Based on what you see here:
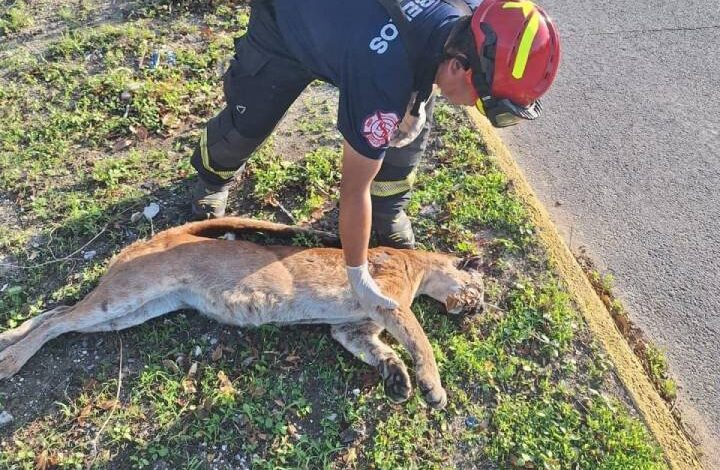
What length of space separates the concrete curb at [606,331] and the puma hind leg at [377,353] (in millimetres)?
1412

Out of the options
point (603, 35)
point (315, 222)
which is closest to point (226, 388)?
point (315, 222)

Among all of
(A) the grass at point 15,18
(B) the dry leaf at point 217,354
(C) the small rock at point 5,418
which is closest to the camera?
(C) the small rock at point 5,418

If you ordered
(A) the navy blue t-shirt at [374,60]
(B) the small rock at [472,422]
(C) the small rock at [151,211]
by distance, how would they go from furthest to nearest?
(C) the small rock at [151,211]
(B) the small rock at [472,422]
(A) the navy blue t-shirt at [374,60]

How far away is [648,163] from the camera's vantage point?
5555mm

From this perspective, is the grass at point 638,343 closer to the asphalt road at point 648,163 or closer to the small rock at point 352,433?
the asphalt road at point 648,163

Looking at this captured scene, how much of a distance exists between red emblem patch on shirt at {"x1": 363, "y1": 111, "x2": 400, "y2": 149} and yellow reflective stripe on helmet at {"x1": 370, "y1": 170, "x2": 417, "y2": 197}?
1.43m

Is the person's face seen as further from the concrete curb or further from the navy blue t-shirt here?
the concrete curb

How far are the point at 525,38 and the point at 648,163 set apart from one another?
3363mm

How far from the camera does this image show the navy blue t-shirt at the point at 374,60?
282cm

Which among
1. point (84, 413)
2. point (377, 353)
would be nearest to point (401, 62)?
point (377, 353)

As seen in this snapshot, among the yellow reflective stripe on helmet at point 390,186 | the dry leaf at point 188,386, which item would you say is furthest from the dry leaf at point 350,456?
the yellow reflective stripe on helmet at point 390,186

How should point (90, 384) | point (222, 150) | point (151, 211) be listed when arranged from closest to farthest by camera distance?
point (90, 384) < point (222, 150) < point (151, 211)

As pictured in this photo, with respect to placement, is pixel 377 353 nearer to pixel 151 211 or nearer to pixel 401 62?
pixel 401 62

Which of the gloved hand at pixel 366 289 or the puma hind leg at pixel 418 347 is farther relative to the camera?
the puma hind leg at pixel 418 347
